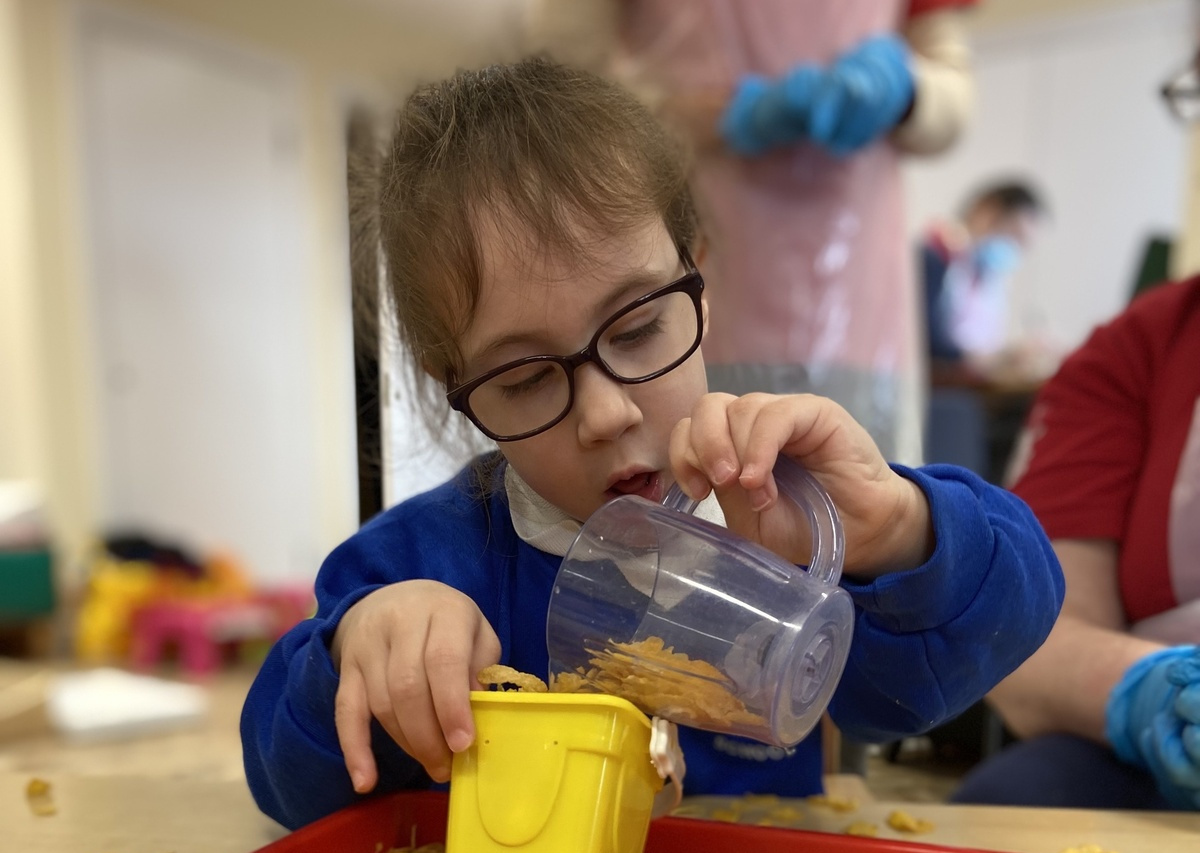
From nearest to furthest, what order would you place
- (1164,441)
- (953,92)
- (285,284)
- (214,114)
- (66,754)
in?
(1164,441)
(953,92)
(66,754)
(214,114)
(285,284)

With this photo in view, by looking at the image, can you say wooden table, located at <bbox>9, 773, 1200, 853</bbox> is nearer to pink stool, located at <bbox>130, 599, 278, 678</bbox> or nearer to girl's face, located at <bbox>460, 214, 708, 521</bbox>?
girl's face, located at <bbox>460, 214, 708, 521</bbox>

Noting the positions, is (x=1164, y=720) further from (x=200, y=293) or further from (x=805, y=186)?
(x=200, y=293)

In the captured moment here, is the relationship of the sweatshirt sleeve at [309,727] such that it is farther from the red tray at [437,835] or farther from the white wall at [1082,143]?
the white wall at [1082,143]

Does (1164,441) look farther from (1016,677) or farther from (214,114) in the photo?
(214,114)

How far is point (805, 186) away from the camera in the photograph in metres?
1.23

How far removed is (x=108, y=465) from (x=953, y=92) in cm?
323

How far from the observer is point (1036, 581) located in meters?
0.54

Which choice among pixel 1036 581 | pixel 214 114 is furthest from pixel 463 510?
pixel 214 114

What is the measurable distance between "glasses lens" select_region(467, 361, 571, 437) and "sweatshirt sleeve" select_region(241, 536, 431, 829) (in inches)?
4.2

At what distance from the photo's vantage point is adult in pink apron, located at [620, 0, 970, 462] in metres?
1.21

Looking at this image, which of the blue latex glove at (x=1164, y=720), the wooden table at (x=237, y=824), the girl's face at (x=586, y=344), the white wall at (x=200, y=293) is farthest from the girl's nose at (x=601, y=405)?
the white wall at (x=200, y=293)

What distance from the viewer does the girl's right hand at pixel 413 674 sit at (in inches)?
18.2

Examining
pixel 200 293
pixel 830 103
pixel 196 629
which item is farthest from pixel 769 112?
pixel 200 293

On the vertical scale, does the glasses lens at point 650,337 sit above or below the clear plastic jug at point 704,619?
above
